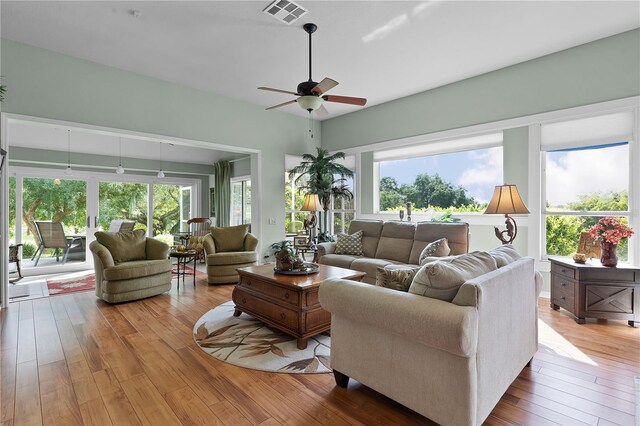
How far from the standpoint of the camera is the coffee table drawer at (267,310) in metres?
2.91

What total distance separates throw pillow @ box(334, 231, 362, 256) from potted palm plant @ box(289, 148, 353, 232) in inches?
64.2

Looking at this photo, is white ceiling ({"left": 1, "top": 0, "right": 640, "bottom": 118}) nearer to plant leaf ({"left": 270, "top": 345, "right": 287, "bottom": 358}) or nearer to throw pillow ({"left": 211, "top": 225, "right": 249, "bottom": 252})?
throw pillow ({"left": 211, "top": 225, "right": 249, "bottom": 252})

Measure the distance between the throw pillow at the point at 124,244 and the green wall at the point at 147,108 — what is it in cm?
157

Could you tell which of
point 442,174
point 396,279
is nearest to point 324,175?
point 442,174

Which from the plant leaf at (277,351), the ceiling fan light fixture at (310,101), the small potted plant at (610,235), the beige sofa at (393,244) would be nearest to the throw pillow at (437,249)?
the beige sofa at (393,244)

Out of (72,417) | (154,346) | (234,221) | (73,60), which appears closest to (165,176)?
(234,221)

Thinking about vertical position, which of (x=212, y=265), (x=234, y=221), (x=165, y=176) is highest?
(x=165, y=176)

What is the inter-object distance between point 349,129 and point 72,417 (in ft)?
20.1

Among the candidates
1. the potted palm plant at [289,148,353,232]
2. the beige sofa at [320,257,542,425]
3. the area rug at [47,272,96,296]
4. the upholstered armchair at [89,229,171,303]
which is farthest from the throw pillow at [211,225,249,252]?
the beige sofa at [320,257,542,425]

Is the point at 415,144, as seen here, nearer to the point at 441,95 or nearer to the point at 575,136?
the point at 441,95

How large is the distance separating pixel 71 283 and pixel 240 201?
12.9ft

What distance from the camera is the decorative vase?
334 cm

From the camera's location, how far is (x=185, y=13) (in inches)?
133

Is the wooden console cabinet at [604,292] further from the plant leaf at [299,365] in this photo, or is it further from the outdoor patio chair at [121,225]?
the outdoor patio chair at [121,225]
